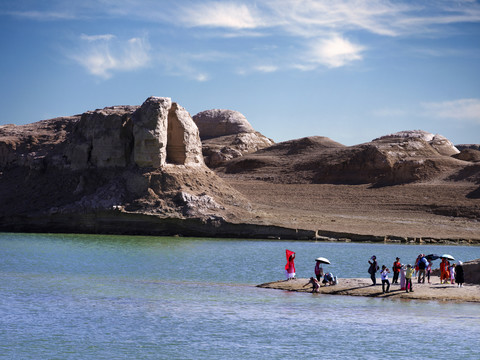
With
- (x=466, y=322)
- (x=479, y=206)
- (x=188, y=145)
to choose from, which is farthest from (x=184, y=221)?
(x=466, y=322)

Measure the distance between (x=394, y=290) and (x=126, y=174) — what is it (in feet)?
109

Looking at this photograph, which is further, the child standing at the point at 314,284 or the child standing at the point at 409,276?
the child standing at the point at 314,284

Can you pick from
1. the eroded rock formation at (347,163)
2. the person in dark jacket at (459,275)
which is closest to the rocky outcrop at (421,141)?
the eroded rock formation at (347,163)

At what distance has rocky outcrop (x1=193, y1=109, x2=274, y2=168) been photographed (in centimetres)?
10406

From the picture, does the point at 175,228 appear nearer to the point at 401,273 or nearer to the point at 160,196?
the point at 160,196

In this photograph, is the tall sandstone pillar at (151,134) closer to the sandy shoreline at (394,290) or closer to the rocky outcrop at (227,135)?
the sandy shoreline at (394,290)

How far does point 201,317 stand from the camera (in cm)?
2111

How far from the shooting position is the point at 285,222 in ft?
184

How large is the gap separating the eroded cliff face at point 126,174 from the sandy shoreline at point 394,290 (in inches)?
1066

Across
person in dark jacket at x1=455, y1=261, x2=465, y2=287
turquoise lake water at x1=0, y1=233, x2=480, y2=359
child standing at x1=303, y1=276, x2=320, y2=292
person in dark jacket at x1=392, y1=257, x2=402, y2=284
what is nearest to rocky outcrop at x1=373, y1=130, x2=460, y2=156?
turquoise lake water at x1=0, y1=233, x2=480, y2=359

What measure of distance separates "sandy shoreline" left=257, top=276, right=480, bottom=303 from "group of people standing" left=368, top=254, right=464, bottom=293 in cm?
24

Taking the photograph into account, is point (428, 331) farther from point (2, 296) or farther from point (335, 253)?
point (335, 253)

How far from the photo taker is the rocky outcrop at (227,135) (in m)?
104

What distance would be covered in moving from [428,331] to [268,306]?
5182 mm
